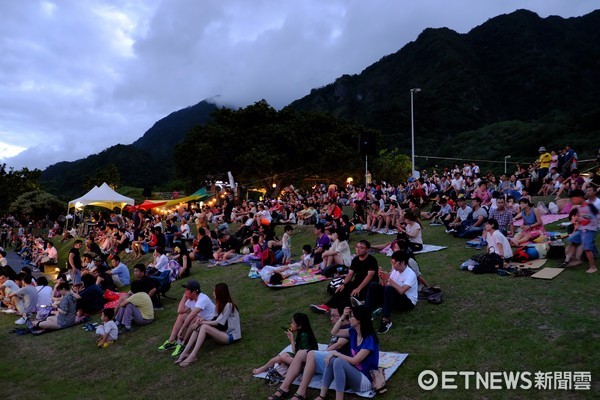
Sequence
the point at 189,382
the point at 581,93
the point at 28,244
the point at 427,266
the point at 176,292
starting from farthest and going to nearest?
1. the point at 581,93
2. the point at 28,244
3. the point at 176,292
4. the point at 427,266
5. the point at 189,382

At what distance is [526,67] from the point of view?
8350cm

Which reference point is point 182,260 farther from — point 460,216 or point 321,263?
point 460,216

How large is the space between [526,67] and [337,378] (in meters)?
94.3

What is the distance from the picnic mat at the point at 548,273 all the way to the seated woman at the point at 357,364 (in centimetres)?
452

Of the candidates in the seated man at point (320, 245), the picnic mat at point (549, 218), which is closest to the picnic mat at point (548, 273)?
the picnic mat at point (549, 218)

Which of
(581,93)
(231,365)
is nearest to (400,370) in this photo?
(231,365)

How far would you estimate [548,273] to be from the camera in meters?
7.98

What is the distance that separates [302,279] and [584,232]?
584 cm

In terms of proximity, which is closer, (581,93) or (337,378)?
(337,378)

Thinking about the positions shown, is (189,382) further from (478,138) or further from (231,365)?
(478,138)

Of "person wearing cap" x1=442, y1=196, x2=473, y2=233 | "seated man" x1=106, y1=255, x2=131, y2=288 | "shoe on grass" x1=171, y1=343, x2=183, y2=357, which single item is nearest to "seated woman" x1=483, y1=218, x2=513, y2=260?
"person wearing cap" x1=442, y1=196, x2=473, y2=233

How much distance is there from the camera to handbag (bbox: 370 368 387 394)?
4.99 metres

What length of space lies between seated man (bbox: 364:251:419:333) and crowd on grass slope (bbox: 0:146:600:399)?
0.06ft

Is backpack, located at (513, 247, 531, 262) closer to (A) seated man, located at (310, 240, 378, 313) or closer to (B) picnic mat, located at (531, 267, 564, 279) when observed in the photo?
(B) picnic mat, located at (531, 267, 564, 279)
